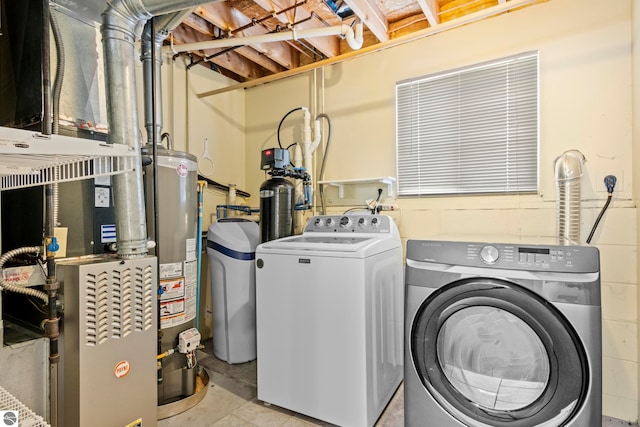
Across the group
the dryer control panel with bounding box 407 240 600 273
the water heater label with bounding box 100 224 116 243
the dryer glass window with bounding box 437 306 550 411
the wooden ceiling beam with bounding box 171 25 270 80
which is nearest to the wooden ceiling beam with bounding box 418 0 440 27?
the wooden ceiling beam with bounding box 171 25 270 80

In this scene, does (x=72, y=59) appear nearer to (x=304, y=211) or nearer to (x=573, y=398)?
(x=304, y=211)

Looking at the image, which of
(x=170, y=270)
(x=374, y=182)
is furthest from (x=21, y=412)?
(x=374, y=182)

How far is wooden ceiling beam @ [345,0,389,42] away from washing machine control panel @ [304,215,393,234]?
1363 mm

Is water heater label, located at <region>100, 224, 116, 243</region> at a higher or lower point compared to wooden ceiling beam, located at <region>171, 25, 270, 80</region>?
lower

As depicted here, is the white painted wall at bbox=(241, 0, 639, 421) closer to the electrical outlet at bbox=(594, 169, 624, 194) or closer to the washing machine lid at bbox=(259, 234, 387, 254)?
the electrical outlet at bbox=(594, 169, 624, 194)

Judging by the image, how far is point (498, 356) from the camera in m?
1.39

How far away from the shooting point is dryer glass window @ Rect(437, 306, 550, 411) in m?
1.32

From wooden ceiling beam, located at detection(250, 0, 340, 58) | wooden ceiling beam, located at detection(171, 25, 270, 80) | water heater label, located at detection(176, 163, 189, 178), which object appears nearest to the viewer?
water heater label, located at detection(176, 163, 189, 178)

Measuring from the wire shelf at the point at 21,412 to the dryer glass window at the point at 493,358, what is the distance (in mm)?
1385

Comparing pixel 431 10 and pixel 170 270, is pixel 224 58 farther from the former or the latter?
pixel 170 270

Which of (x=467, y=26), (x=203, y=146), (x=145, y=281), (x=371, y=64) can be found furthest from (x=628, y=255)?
(x=203, y=146)

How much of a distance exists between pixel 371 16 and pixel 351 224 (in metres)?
1.48

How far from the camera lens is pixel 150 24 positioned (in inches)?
72.8

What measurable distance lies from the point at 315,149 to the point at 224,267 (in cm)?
127
